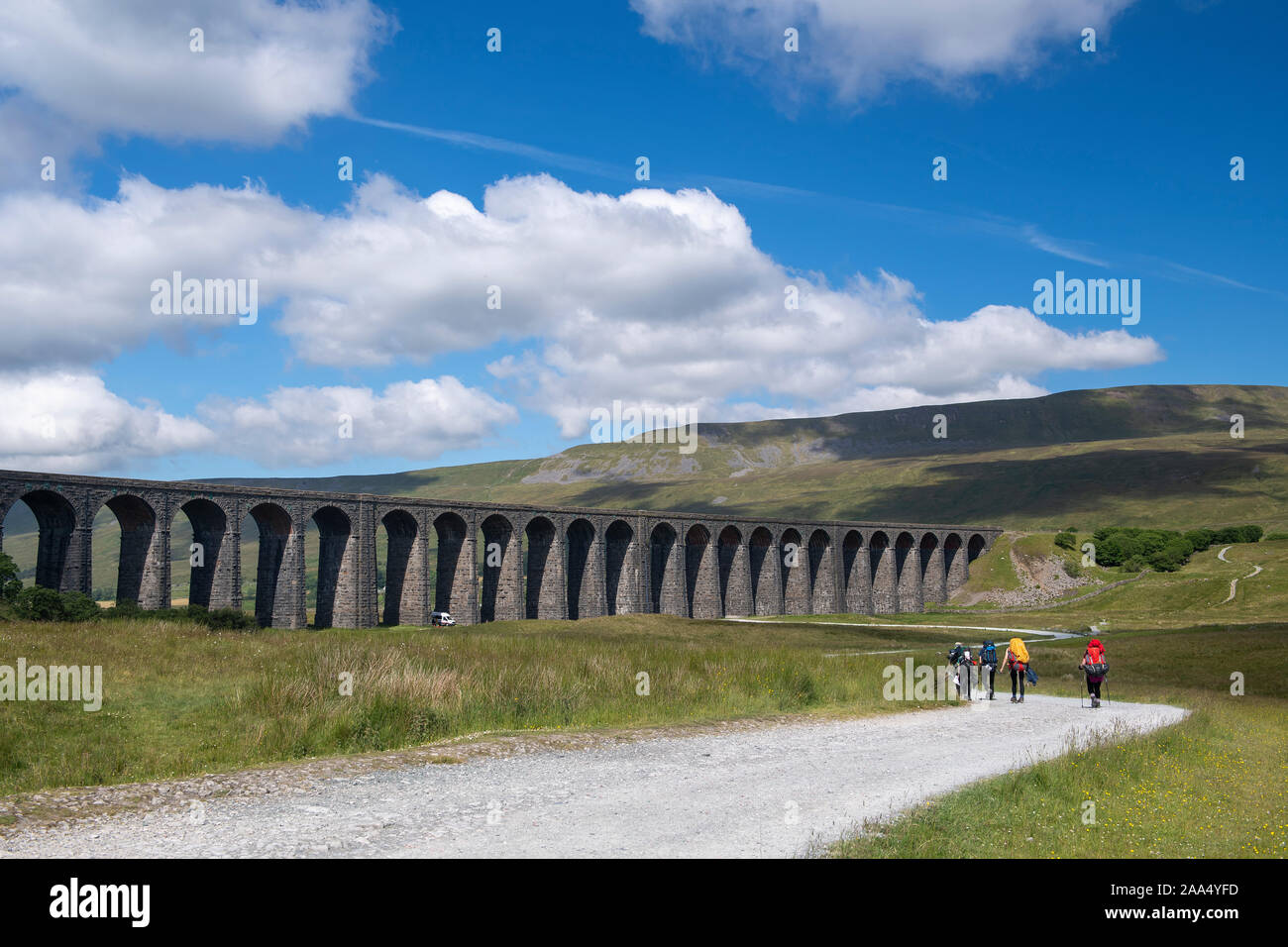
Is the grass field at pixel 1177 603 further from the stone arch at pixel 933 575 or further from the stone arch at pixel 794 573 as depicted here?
the stone arch at pixel 933 575

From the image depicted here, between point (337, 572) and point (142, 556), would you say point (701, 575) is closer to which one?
point (337, 572)

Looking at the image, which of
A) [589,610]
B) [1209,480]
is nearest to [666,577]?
[589,610]

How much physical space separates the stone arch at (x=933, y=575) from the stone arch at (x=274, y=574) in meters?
73.2

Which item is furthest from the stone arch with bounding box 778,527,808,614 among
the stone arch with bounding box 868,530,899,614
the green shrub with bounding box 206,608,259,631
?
the green shrub with bounding box 206,608,259,631

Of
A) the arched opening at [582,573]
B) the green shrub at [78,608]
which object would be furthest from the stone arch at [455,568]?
the green shrub at [78,608]

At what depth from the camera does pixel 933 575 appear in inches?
4269

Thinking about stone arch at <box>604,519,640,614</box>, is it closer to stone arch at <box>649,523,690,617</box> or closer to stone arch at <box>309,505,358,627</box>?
stone arch at <box>649,523,690,617</box>

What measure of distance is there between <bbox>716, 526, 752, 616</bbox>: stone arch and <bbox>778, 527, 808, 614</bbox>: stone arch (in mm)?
5497

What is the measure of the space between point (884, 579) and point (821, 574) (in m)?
9.65

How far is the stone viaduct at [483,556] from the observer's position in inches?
2036

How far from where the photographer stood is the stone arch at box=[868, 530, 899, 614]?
335ft

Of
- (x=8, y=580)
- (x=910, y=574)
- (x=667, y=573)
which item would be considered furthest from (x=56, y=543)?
(x=910, y=574)

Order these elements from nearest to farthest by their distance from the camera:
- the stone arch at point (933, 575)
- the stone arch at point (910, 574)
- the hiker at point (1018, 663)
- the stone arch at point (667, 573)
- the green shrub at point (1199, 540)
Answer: the hiker at point (1018, 663)
the stone arch at point (667, 573)
the green shrub at point (1199, 540)
the stone arch at point (910, 574)
the stone arch at point (933, 575)
